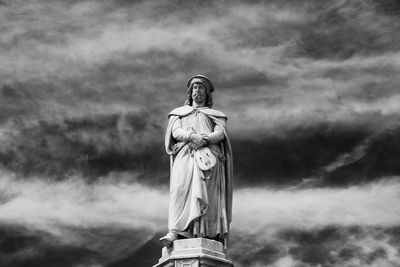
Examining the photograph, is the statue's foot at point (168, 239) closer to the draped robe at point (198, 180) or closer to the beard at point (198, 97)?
the draped robe at point (198, 180)

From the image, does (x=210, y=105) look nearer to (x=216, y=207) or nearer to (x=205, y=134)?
(x=205, y=134)

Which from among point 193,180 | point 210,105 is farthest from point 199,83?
point 193,180

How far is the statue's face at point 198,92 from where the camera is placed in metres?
18.4

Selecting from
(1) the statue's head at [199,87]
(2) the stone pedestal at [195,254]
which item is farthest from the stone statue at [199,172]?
(2) the stone pedestal at [195,254]

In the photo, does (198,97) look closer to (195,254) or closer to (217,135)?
(217,135)

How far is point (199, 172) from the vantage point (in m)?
16.6

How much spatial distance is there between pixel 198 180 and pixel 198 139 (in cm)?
128

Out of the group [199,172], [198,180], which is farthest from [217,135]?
[198,180]

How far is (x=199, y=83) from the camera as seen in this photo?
60.4ft

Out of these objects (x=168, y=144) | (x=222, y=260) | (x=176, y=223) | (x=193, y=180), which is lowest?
(x=222, y=260)

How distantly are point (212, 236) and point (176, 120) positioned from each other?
12.3 ft

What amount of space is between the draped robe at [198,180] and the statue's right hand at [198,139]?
0.49 feet

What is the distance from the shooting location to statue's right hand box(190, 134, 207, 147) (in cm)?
1708

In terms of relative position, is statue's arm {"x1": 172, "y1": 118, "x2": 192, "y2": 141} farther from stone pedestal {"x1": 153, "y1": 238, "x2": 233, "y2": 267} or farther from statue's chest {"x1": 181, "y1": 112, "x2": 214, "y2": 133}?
stone pedestal {"x1": 153, "y1": 238, "x2": 233, "y2": 267}
